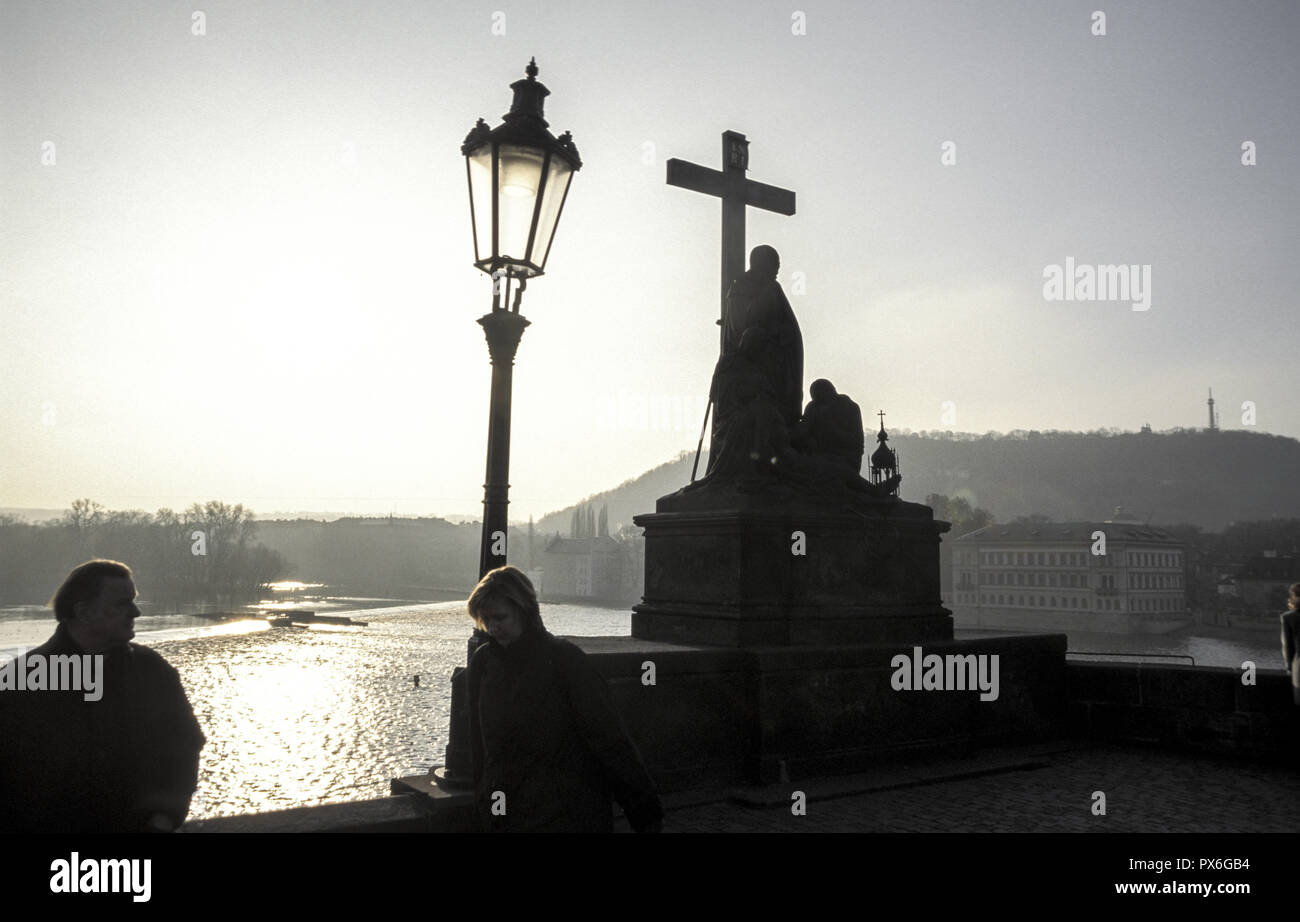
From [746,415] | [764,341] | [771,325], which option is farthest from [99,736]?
[771,325]

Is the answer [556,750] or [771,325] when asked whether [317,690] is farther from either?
[556,750]

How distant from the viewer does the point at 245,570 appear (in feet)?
333

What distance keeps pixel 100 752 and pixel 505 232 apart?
8.63ft

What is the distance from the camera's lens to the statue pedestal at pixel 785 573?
598cm

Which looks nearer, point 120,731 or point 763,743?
point 120,731

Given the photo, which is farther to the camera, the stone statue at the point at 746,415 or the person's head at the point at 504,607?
the stone statue at the point at 746,415

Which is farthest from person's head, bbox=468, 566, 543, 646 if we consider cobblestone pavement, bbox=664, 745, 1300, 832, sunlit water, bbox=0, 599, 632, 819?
sunlit water, bbox=0, 599, 632, 819

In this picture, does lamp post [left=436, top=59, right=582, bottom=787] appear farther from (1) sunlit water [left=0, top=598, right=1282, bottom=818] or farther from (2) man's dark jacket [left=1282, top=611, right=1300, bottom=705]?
(2) man's dark jacket [left=1282, top=611, right=1300, bottom=705]

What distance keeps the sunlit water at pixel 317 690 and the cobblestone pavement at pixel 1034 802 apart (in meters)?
3.75

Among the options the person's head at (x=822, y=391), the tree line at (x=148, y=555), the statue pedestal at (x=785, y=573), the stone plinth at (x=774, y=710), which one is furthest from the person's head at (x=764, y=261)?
the tree line at (x=148, y=555)

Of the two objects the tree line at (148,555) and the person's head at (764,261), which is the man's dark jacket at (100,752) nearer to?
the person's head at (764,261)
